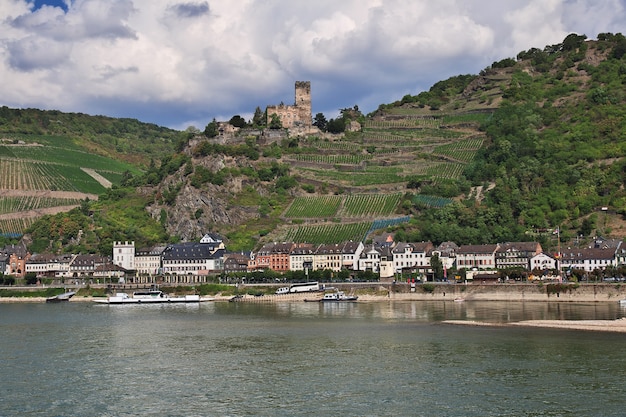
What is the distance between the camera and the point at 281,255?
94.0 metres

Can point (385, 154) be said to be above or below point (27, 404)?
above

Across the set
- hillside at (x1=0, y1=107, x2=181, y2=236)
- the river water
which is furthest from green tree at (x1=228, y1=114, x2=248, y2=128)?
the river water

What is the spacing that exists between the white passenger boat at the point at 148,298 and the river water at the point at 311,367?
74.8ft

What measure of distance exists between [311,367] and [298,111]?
96.3 meters

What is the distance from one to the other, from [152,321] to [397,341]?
22734 mm

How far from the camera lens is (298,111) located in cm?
13138

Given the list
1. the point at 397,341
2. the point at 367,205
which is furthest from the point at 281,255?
the point at 397,341

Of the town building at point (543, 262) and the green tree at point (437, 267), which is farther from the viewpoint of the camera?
the green tree at point (437, 267)

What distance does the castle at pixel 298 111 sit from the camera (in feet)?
423

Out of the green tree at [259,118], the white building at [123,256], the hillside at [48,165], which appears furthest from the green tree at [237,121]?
the white building at [123,256]

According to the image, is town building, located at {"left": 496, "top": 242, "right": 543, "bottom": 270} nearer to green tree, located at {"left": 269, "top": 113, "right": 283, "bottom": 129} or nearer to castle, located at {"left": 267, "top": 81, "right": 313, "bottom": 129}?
green tree, located at {"left": 269, "top": 113, "right": 283, "bottom": 129}

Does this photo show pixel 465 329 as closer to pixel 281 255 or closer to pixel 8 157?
pixel 281 255

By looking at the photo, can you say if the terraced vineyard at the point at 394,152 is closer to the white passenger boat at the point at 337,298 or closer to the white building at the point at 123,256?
the white passenger boat at the point at 337,298

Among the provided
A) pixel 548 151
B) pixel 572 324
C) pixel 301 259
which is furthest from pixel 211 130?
pixel 572 324
